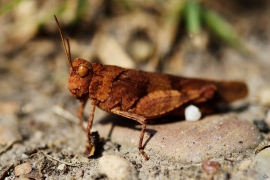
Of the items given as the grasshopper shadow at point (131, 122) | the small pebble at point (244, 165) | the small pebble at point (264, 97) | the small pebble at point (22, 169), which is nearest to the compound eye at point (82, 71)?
the grasshopper shadow at point (131, 122)

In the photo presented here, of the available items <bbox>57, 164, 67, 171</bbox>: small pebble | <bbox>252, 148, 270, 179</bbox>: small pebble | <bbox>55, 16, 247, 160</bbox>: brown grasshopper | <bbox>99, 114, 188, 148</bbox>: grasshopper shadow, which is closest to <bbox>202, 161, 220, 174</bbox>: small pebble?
<bbox>252, 148, 270, 179</bbox>: small pebble

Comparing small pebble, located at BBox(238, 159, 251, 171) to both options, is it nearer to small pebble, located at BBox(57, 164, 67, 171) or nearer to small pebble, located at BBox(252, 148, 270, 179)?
small pebble, located at BBox(252, 148, 270, 179)

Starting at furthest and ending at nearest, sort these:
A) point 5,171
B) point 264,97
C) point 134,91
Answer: point 264,97 → point 134,91 → point 5,171

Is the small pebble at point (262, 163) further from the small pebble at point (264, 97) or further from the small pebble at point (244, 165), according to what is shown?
the small pebble at point (264, 97)

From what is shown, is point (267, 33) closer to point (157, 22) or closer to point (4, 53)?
point (157, 22)

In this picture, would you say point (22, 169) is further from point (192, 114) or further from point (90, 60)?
point (90, 60)

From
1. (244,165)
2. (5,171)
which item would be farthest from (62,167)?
(244,165)
